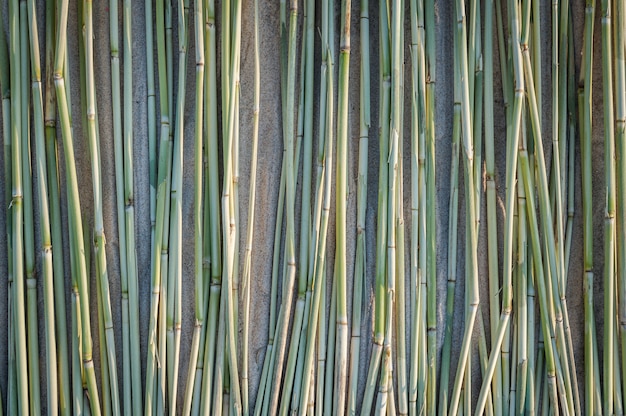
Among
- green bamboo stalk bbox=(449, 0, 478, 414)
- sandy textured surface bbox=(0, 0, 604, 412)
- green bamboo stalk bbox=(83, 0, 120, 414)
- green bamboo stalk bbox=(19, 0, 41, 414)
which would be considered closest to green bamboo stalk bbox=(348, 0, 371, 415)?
sandy textured surface bbox=(0, 0, 604, 412)

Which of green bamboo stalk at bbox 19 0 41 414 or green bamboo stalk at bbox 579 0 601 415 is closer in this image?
green bamboo stalk at bbox 19 0 41 414

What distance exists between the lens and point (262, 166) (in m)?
1.02

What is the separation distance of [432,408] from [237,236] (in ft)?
1.35

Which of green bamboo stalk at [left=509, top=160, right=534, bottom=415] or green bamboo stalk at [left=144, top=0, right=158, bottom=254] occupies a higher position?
green bamboo stalk at [left=144, top=0, right=158, bottom=254]

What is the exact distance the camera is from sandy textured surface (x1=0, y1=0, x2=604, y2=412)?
99 centimetres

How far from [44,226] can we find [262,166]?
13.1 inches

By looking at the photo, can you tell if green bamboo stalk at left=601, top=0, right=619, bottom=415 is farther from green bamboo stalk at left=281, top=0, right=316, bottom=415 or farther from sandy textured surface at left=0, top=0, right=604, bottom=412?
green bamboo stalk at left=281, top=0, right=316, bottom=415

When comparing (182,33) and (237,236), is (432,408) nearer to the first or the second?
(237,236)

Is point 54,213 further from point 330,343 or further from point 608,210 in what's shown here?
point 608,210

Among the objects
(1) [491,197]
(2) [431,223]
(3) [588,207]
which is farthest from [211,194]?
(3) [588,207]

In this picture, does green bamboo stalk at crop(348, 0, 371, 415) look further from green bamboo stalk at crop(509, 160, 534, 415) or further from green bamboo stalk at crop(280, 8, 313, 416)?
green bamboo stalk at crop(509, 160, 534, 415)

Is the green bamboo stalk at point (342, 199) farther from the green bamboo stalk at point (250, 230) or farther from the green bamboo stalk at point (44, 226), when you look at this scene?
the green bamboo stalk at point (44, 226)

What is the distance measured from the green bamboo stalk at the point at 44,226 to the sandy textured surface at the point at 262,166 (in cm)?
3

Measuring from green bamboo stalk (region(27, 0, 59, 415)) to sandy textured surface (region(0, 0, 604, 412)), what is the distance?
35 mm
